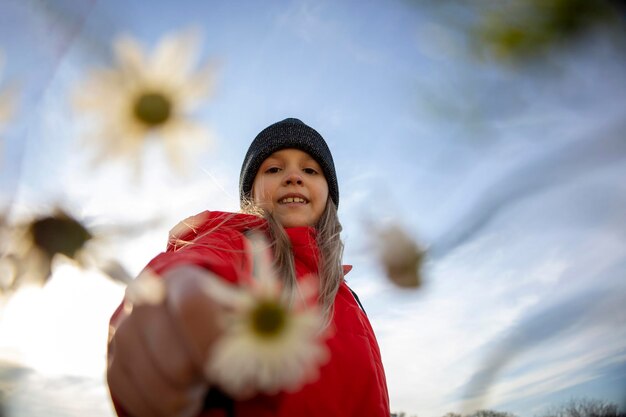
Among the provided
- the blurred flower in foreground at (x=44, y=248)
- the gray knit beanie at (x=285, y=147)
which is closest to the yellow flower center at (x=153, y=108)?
the blurred flower in foreground at (x=44, y=248)

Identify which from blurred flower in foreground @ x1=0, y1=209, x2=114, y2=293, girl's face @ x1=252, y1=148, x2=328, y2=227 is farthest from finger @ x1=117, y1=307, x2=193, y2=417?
girl's face @ x1=252, y1=148, x2=328, y2=227

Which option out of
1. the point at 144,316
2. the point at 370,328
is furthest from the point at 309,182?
the point at 144,316

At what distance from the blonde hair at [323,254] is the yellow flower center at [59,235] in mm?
209

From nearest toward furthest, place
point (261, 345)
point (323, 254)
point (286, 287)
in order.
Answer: point (261, 345)
point (286, 287)
point (323, 254)

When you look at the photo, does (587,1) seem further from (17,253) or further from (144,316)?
(17,253)

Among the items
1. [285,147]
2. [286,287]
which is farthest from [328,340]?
[285,147]

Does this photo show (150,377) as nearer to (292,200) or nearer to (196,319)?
(196,319)

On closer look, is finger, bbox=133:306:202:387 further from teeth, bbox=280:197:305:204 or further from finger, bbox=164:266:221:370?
teeth, bbox=280:197:305:204

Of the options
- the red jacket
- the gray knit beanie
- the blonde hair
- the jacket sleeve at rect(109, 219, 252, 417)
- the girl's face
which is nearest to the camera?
the jacket sleeve at rect(109, 219, 252, 417)

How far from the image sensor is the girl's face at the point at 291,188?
2.85 ft

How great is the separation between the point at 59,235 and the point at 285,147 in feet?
2.05

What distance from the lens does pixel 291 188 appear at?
0.89 metres

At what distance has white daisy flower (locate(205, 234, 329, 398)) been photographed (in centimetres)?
25

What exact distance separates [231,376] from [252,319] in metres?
0.03
